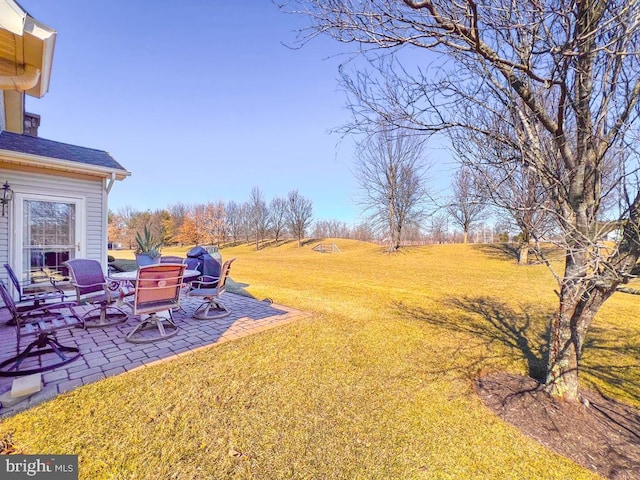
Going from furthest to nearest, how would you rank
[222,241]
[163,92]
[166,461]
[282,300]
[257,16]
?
[222,241] → [163,92] → [282,300] → [257,16] → [166,461]

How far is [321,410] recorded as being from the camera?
2512mm

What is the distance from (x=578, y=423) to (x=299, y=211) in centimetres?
3726

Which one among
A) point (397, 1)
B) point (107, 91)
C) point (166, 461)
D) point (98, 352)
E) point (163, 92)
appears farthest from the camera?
point (163, 92)

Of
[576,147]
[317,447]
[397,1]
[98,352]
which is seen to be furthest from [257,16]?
[317,447]

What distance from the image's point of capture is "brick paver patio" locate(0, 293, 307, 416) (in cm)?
276

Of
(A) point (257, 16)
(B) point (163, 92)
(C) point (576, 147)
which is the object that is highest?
(B) point (163, 92)

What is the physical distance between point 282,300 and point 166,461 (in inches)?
197

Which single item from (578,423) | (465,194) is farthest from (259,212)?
(578,423)

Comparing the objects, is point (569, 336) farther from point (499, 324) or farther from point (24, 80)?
point (24, 80)

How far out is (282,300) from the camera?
22.5 ft

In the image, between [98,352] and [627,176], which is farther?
[98,352]

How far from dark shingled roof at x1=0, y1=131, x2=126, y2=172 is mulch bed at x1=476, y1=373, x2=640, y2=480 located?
28.0 ft

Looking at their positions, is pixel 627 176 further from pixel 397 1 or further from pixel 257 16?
pixel 257 16

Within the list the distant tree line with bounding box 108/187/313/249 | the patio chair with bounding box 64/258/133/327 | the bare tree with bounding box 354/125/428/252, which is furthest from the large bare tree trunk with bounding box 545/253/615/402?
the distant tree line with bounding box 108/187/313/249
